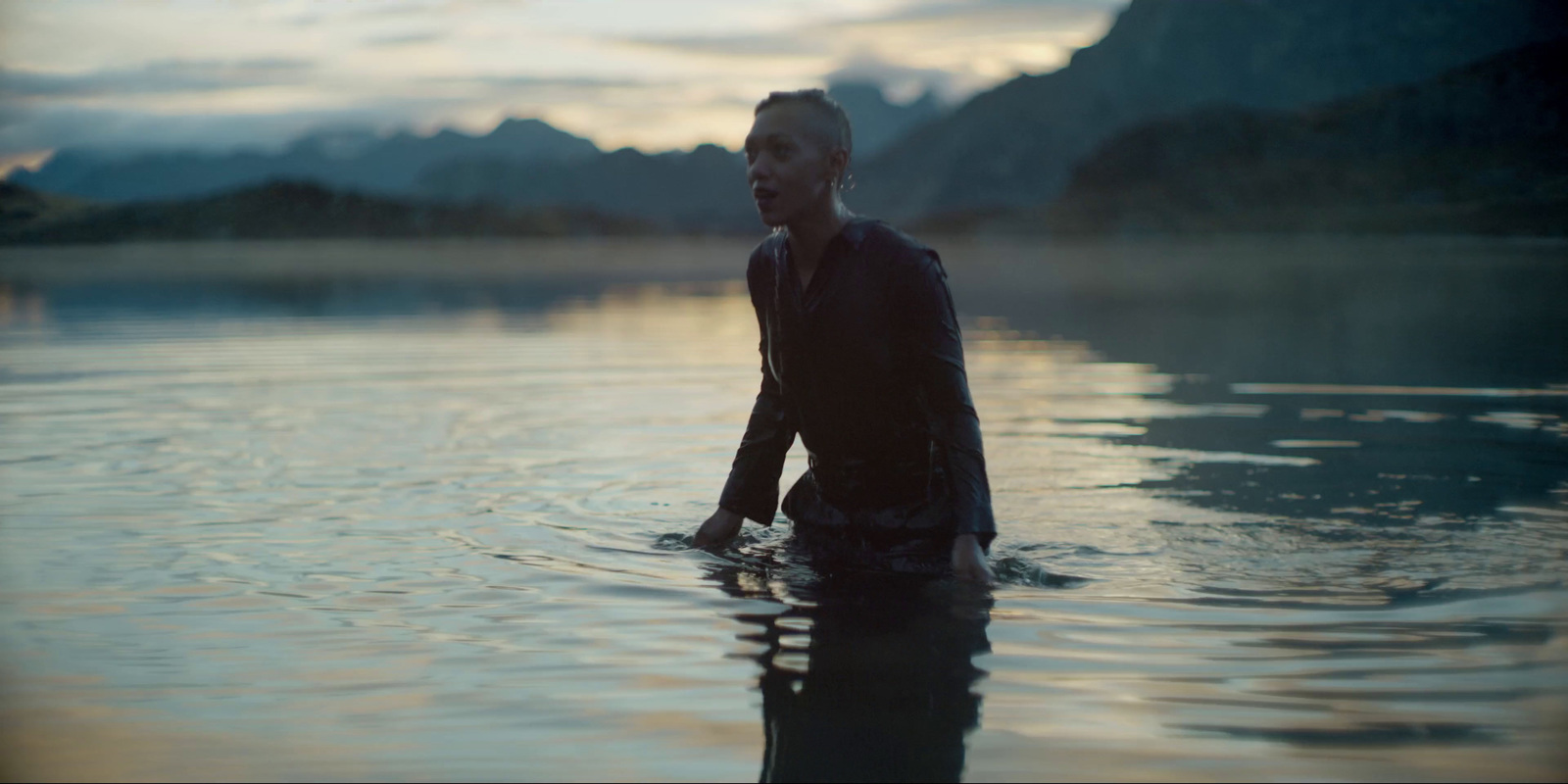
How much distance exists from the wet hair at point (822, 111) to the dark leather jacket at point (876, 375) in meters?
0.33

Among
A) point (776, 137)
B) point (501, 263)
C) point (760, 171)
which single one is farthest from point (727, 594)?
point (501, 263)

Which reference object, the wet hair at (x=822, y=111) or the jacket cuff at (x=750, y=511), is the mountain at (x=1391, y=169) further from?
the wet hair at (x=822, y=111)

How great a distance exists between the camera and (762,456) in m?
5.91

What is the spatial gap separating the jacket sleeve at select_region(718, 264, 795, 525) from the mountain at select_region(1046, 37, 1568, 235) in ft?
430

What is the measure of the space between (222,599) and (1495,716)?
13.8ft

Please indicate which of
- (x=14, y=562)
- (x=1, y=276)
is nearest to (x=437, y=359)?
(x=14, y=562)

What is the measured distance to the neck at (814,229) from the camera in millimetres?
5184

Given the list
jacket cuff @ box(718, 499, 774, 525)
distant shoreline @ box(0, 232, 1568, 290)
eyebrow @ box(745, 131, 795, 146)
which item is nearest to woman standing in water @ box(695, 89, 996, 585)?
eyebrow @ box(745, 131, 795, 146)

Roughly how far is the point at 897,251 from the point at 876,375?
0.49 m

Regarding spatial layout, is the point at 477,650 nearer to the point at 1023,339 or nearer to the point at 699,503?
the point at 699,503

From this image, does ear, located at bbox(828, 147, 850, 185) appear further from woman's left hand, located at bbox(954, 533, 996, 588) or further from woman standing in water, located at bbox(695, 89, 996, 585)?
woman's left hand, located at bbox(954, 533, 996, 588)

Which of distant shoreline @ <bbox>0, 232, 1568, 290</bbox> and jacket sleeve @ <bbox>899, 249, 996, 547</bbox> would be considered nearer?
jacket sleeve @ <bbox>899, 249, 996, 547</bbox>

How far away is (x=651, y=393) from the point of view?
40.3 feet

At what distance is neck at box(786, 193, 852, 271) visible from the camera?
5184 millimetres
